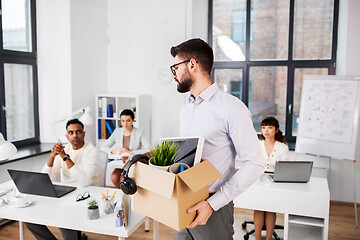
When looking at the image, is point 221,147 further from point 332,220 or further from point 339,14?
point 339,14

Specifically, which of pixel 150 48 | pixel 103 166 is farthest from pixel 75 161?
pixel 150 48

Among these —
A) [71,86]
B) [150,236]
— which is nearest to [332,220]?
[150,236]

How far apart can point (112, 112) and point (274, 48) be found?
2.78 meters

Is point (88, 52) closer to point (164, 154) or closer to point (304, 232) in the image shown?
point (304, 232)

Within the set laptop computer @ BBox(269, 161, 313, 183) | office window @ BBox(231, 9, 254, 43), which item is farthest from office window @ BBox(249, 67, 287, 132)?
laptop computer @ BBox(269, 161, 313, 183)

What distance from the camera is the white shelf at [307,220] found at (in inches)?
116

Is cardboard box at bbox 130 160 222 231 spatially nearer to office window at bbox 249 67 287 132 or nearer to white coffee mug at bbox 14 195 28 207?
white coffee mug at bbox 14 195 28 207

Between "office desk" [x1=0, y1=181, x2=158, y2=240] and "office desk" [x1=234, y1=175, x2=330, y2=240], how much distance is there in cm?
123

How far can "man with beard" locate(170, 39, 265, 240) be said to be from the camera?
155 cm

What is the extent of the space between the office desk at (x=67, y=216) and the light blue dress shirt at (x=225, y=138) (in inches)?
33.3

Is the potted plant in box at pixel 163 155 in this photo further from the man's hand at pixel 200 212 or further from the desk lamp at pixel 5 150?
the desk lamp at pixel 5 150

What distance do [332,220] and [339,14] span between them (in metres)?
2.90

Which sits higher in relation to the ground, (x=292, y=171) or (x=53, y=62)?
(x=53, y=62)

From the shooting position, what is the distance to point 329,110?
418 centimetres
